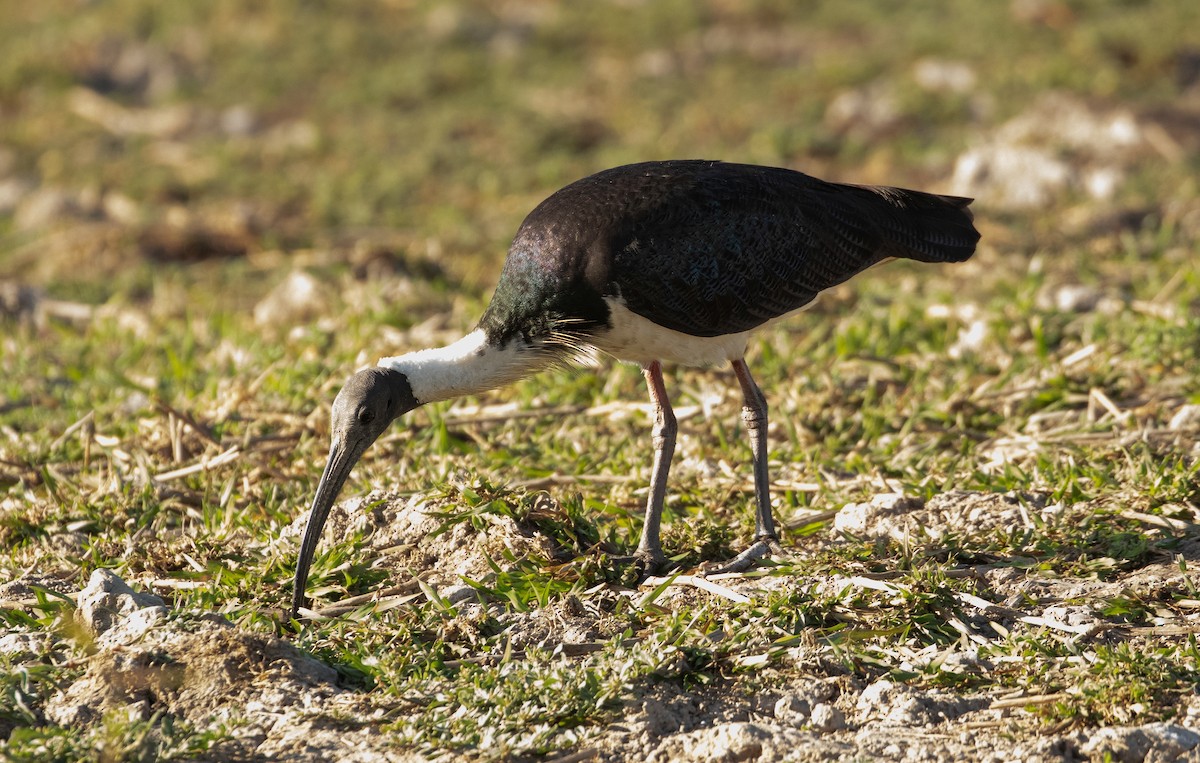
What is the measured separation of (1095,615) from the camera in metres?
4.22

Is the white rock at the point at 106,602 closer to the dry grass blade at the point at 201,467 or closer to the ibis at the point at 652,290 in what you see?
the ibis at the point at 652,290

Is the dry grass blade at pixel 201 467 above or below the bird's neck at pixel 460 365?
below

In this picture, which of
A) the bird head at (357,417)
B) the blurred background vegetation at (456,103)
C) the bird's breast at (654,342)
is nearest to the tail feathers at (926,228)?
the bird's breast at (654,342)

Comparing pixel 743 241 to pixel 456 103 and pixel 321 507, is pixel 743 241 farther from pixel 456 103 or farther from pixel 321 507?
pixel 456 103

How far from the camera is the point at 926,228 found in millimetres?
5414

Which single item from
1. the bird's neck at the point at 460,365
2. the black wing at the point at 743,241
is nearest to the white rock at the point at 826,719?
the black wing at the point at 743,241

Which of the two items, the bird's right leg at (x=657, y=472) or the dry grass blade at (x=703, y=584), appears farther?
the bird's right leg at (x=657, y=472)

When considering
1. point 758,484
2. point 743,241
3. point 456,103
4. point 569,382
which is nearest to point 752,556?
point 758,484

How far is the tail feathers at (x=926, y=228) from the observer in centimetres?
534

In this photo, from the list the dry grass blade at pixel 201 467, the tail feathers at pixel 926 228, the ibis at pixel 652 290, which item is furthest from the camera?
the dry grass blade at pixel 201 467

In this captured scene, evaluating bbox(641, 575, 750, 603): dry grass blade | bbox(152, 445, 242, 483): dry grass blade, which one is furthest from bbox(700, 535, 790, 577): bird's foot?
bbox(152, 445, 242, 483): dry grass blade

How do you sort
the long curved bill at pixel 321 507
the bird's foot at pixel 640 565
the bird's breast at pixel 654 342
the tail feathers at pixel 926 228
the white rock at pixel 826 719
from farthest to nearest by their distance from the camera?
1. the tail feathers at pixel 926 228
2. the bird's breast at pixel 654 342
3. the bird's foot at pixel 640 565
4. the long curved bill at pixel 321 507
5. the white rock at pixel 826 719

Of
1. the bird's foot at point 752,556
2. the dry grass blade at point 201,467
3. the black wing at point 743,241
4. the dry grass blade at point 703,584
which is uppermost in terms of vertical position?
the black wing at point 743,241

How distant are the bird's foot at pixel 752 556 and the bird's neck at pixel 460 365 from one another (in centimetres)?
95
